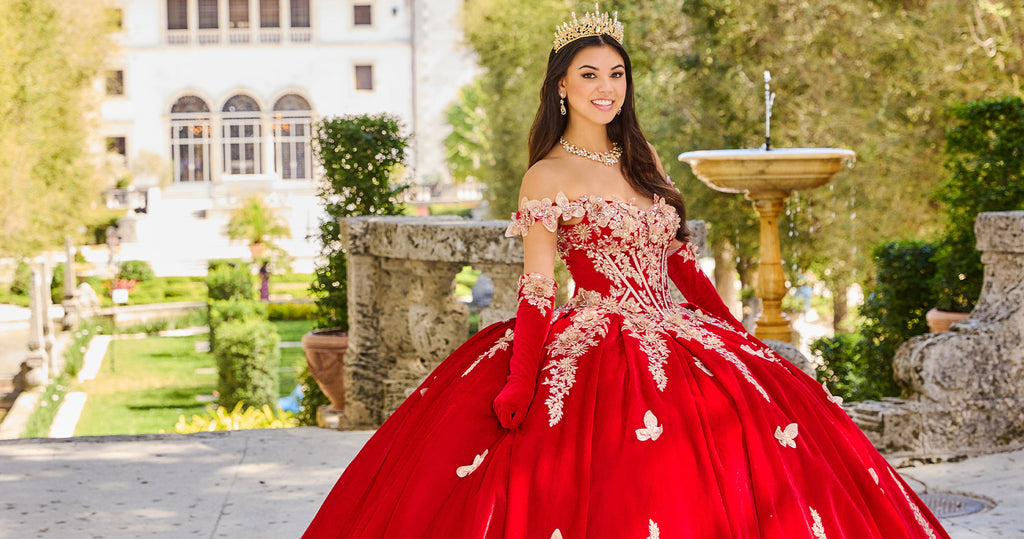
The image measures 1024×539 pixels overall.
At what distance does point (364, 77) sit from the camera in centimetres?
4306

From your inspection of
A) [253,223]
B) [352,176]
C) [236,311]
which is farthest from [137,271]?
[352,176]

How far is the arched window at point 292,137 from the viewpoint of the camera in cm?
4091

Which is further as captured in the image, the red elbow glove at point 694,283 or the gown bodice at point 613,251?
the red elbow glove at point 694,283

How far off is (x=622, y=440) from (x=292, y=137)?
131ft

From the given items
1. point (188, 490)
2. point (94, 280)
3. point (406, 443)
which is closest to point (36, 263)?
point (94, 280)

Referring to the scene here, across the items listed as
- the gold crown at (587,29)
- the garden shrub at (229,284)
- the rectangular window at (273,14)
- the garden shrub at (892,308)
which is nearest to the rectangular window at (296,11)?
the rectangular window at (273,14)

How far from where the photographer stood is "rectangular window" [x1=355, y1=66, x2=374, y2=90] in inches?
1689

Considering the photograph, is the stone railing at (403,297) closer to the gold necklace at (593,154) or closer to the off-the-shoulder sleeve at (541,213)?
the gold necklace at (593,154)

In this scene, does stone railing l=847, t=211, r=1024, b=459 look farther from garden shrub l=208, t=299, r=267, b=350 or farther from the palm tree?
the palm tree

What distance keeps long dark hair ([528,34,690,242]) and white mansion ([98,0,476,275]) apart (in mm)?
36782

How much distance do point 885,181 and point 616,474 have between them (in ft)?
29.5

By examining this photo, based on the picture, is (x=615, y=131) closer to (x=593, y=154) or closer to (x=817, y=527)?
(x=593, y=154)

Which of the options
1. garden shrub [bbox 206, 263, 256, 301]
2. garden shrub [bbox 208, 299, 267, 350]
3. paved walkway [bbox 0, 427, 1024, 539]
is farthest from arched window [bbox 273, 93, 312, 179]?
paved walkway [bbox 0, 427, 1024, 539]

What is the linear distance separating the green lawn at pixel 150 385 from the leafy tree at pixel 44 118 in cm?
213
